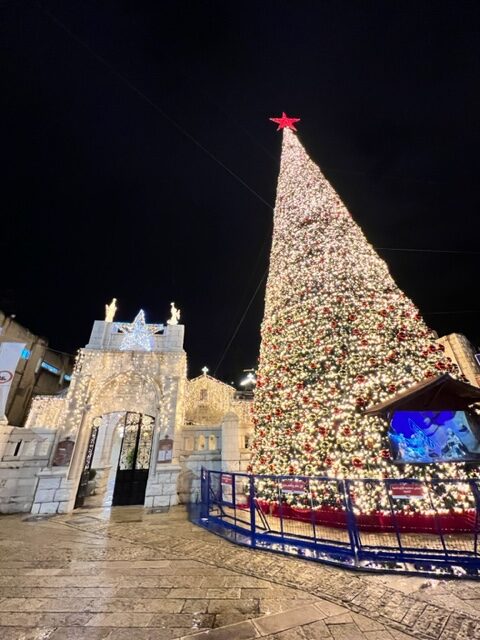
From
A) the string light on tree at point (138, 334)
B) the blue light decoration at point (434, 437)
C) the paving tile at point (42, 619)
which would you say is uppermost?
the string light on tree at point (138, 334)

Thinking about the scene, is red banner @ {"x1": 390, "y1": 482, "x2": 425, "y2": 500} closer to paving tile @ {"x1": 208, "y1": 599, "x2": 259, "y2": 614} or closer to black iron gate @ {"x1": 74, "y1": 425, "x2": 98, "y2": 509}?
paving tile @ {"x1": 208, "y1": 599, "x2": 259, "y2": 614}

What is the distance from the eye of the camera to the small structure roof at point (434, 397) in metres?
5.16

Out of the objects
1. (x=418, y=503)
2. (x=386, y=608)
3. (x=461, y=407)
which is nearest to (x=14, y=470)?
(x=386, y=608)

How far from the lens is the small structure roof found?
516 centimetres

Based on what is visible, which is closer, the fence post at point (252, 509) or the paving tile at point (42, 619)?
the paving tile at point (42, 619)

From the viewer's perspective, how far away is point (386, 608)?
2732 millimetres

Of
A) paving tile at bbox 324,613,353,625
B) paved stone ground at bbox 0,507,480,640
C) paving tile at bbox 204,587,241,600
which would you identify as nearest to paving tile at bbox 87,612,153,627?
paved stone ground at bbox 0,507,480,640

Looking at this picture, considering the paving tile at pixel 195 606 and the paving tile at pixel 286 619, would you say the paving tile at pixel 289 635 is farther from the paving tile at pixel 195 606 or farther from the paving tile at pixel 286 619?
the paving tile at pixel 195 606

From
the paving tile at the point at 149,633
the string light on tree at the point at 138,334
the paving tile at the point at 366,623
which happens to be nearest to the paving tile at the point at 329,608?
the paving tile at the point at 366,623

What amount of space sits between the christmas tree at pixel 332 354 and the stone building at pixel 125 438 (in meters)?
3.40

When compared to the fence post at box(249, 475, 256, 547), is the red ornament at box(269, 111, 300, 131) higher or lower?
higher

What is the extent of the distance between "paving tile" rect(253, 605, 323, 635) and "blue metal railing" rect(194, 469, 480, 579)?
1.44 metres

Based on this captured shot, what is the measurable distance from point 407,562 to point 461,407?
316cm

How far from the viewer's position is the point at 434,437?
569 centimetres
